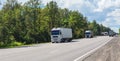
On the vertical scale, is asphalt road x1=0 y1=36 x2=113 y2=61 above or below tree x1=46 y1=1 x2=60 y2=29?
below

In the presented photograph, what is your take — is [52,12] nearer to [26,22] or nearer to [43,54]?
[26,22]

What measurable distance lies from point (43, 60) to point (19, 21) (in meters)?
63.7

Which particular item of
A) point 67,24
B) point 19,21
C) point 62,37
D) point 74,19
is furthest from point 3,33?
point 74,19

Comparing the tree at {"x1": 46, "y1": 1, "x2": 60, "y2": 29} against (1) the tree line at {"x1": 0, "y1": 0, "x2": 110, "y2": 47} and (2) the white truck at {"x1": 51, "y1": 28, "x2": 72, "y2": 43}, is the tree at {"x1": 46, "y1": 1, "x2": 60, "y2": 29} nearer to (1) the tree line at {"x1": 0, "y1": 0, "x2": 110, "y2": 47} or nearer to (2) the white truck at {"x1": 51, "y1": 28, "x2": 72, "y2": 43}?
(1) the tree line at {"x1": 0, "y1": 0, "x2": 110, "y2": 47}

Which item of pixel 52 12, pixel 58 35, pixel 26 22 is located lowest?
pixel 58 35

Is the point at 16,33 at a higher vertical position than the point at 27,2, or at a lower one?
lower

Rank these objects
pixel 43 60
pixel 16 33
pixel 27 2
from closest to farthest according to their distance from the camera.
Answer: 1. pixel 43 60
2. pixel 16 33
3. pixel 27 2

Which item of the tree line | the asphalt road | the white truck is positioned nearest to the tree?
the tree line

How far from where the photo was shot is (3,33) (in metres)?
64.2

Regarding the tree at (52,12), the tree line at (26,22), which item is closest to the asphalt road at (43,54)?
the tree line at (26,22)

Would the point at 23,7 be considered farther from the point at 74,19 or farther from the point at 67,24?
the point at 74,19

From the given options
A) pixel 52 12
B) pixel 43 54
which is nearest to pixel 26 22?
pixel 52 12

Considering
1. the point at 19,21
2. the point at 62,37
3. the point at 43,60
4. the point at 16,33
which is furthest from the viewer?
the point at 19,21

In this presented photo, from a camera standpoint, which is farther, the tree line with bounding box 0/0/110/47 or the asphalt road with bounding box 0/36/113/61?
the tree line with bounding box 0/0/110/47
